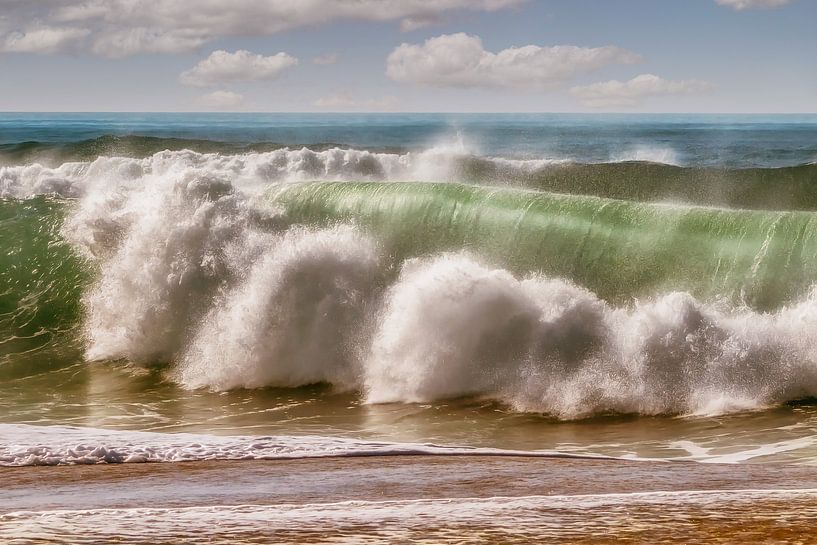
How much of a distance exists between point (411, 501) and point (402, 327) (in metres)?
6.24

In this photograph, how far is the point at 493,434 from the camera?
944cm

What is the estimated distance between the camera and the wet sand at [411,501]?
4414 mm

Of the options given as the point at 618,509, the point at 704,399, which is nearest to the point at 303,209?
the point at 704,399

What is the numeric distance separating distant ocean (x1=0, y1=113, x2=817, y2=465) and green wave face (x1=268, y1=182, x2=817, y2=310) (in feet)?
0.10

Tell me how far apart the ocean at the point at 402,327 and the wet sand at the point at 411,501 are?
2.24 ft

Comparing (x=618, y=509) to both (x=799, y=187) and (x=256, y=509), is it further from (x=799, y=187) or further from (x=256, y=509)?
(x=799, y=187)

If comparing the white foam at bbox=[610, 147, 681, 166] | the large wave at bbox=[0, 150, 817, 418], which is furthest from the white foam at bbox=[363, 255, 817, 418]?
the white foam at bbox=[610, 147, 681, 166]

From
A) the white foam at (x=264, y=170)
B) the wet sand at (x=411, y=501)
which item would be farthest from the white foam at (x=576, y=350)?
the white foam at (x=264, y=170)

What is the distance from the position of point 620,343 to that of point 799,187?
44.4 feet

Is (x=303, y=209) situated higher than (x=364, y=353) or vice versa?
(x=303, y=209)

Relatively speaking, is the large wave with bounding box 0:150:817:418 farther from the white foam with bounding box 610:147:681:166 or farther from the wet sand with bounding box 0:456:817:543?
the white foam with bounding box 610:147:681:166

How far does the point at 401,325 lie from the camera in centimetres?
1148

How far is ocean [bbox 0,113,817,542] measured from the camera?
9.23 m

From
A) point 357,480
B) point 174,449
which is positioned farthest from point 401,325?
point 357,480
